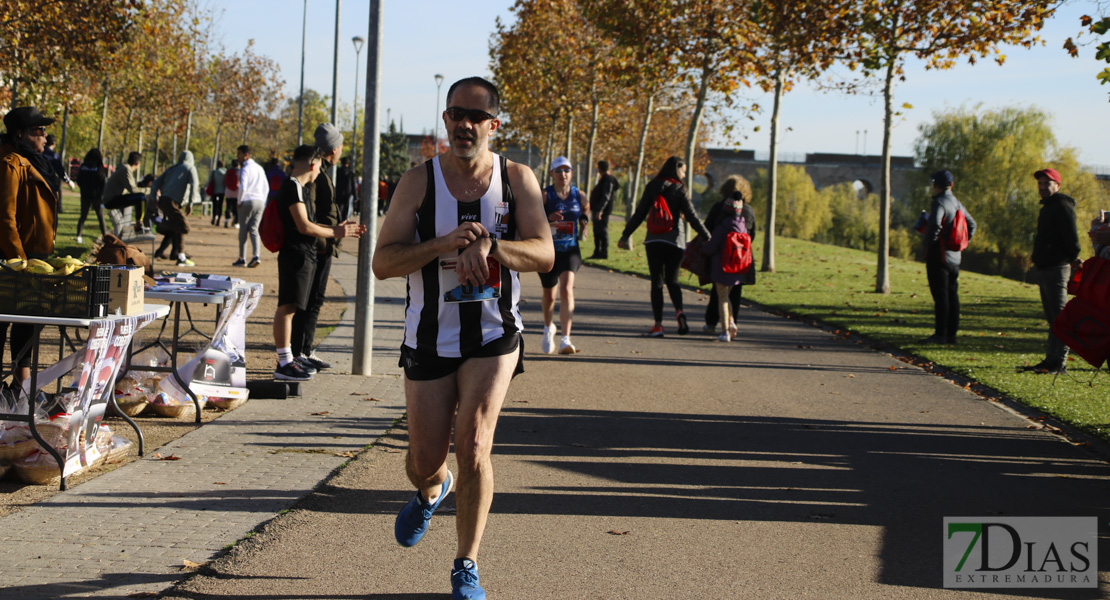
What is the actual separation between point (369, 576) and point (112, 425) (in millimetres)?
3569

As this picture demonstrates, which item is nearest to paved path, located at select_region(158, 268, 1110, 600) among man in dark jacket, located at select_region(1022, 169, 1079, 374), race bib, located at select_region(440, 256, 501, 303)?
race bib, located at select_region(440, 256, 501, 303)

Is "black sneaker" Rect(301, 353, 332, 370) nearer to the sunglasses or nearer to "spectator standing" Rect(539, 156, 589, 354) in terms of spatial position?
"spectator standing" Rect(539, 156, 589, 354)

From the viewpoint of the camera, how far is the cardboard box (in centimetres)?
589

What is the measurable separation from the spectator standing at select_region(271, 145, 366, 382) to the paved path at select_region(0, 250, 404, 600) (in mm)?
502

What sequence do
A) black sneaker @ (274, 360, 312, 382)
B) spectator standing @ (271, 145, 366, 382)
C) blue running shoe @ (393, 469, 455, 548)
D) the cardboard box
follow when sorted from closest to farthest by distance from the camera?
1. blue running shoe @ (393, 469, 455, 548)
2. the cardboard box
3. spectator standing @ (271, 145, 366, 382)
4. black sneaker @ (274, 360, 312, 382)

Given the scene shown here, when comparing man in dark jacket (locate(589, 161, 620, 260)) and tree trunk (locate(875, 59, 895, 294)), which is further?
tree trunk (locate(875, 59, 895, 294))

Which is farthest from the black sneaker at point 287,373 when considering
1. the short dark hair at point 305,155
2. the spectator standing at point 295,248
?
the short dark hair at point 305,155

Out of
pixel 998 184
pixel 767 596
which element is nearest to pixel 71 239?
pixel 767 596

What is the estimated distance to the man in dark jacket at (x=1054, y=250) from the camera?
1102 centimetres

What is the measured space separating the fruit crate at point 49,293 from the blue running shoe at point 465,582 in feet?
9.23

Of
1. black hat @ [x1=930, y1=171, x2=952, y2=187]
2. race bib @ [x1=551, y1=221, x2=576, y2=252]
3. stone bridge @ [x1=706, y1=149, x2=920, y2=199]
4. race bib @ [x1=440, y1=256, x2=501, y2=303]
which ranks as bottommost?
race bib @ [x1=440, y1=256, x2=501, y2=303]

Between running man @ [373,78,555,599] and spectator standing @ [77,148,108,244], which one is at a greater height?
spectator standing @ [77,148,108,244]

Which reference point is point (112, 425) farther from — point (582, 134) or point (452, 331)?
point (582, 134)

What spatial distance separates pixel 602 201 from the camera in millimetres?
15453
